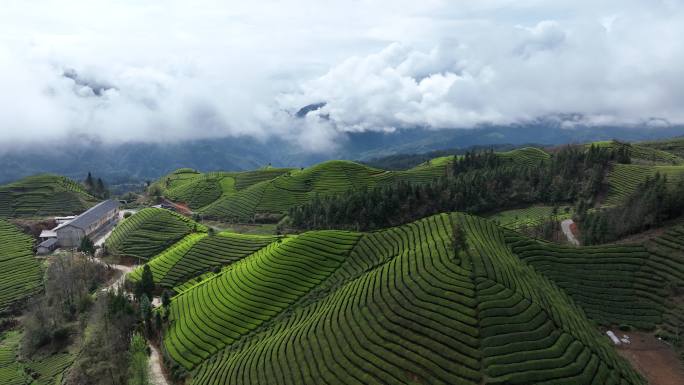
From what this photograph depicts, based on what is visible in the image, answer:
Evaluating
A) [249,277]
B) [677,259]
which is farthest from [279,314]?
[677,259]

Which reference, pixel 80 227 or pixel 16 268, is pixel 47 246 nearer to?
pixel 80 227

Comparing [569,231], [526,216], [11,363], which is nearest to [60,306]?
[11,363]

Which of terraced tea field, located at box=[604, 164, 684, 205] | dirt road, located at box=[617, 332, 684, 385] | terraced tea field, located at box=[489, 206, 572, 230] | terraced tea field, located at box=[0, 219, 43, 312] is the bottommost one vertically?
terraced tea field, located at box=[0, 219, 43, 312]

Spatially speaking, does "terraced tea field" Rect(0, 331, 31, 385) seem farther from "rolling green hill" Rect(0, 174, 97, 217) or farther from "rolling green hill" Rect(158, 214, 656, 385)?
"rolling green hill" Rect(0, 174, 97, 217)

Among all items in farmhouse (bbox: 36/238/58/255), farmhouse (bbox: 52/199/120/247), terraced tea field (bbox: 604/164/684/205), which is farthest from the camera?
terraced tea field (bbox: 604/164/684/205)

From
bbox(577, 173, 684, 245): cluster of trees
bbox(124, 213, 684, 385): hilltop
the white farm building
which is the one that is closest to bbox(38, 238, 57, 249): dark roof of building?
the white farm building

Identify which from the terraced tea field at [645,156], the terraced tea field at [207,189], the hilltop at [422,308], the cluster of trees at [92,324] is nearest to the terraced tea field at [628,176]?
the terraced tea field at [645,156]

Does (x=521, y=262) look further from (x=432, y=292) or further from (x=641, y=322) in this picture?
(x=432, y=292)
